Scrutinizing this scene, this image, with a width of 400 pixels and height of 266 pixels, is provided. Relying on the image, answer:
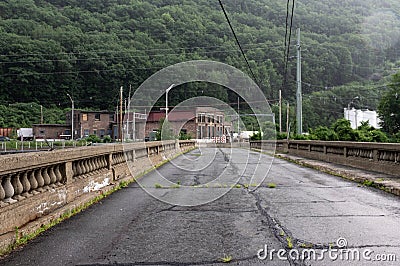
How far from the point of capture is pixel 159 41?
6128 cm

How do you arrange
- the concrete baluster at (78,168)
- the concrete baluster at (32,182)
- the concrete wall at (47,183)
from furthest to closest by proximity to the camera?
the concrete baluster at (78,168) < the concrete baluster at (32,182) < the concrete wall at (47,183)

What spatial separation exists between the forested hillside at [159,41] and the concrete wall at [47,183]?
1351 inches

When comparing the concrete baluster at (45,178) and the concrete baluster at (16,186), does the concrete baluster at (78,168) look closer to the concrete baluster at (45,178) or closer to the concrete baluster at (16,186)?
the concrete baluster at (45,178)

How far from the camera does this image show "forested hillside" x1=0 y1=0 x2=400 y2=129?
53.0 meters

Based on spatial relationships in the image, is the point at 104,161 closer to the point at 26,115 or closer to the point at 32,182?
the point at 32,182

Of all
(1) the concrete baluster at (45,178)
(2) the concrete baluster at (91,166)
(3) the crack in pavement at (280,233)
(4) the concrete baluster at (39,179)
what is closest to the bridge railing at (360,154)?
(3) the crack in pavement at (280,233)

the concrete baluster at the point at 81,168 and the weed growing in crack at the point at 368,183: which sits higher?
the concrete baluster at the point at 81,168

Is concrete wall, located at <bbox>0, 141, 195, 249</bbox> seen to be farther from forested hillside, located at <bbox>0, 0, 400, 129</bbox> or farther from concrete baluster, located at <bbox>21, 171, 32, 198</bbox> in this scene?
forested hillside, located at <bbox>0, 0, 400, 129</bbox>

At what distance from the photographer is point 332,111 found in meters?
115

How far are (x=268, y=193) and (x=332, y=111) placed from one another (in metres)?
111

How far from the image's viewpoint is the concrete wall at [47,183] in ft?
17.5

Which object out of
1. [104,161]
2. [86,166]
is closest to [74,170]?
[86,166]

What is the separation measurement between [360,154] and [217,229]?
36.1ft

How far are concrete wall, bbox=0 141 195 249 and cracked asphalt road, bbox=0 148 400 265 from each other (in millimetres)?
322
